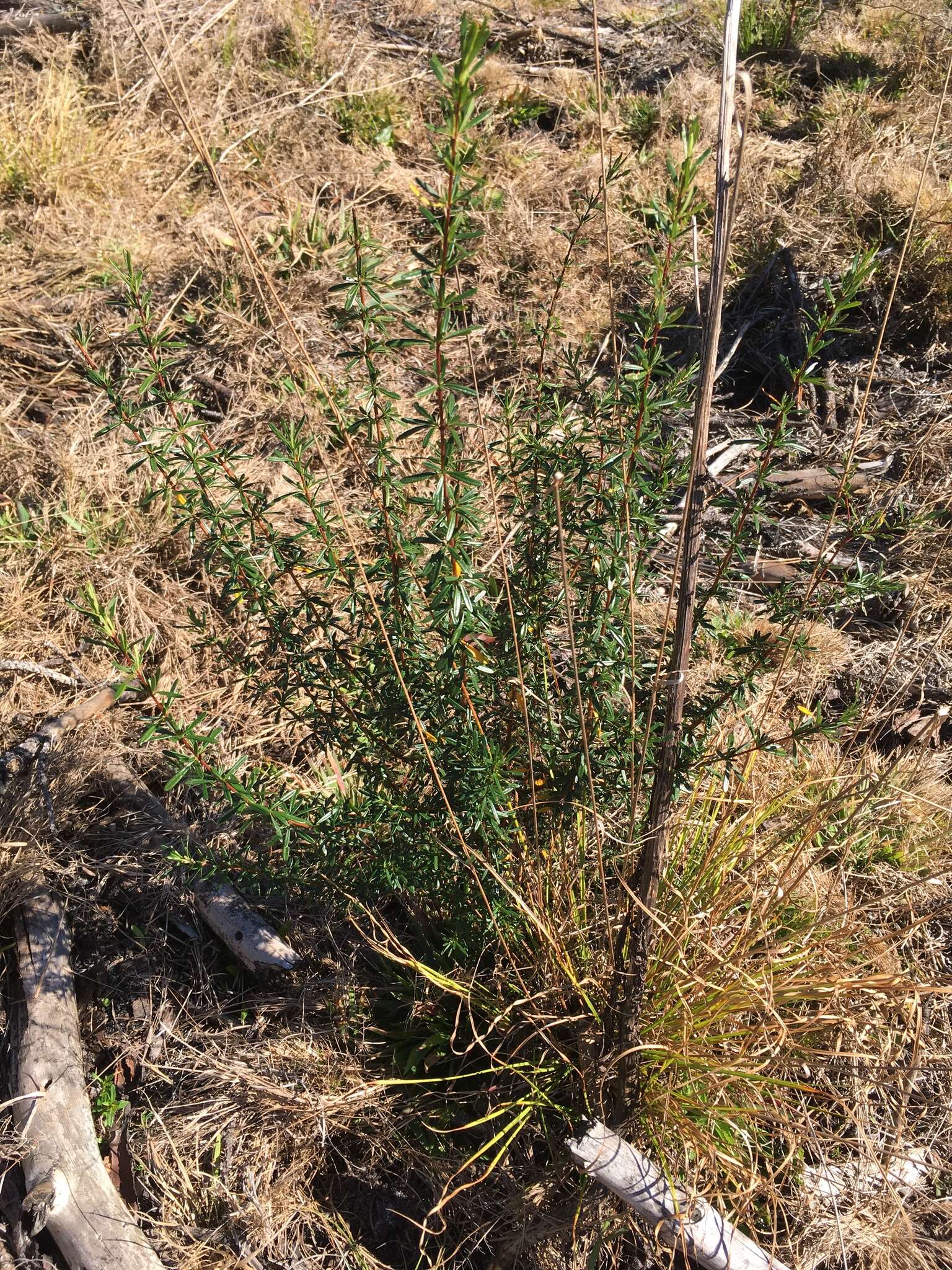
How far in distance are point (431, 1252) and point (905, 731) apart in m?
2.26

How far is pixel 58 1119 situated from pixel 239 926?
63 cm

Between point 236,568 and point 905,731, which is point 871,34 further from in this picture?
point 236,568

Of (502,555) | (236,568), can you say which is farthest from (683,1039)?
(236,568)

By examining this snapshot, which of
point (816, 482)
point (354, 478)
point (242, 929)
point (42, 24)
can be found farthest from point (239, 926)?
point (42, 24)

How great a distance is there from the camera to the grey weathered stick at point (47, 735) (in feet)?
10.1

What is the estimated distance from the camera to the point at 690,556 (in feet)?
5.05

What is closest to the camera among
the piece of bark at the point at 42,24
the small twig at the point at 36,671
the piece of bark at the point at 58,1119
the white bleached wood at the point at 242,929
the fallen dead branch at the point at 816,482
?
the piece of bark at the point at 58,1119

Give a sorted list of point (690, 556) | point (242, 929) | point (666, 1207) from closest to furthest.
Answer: point (690, 556) → point (666, 1207) → point (242, 929)

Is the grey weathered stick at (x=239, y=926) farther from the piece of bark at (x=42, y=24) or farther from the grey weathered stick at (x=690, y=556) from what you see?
the piece of bark at (x=42, y=24)

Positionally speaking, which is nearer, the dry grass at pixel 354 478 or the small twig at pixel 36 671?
the dry grass at pixel 354 478

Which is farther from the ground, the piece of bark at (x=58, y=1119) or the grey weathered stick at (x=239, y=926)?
the grey weathered stick at (x=239, y=926)

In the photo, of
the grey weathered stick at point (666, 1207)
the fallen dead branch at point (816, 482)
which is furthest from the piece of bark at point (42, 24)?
the grey weathered stick at point (666, 1207)

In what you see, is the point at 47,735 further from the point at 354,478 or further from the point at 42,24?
the point at 42,24

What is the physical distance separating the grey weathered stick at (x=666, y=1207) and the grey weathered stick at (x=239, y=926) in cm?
100
